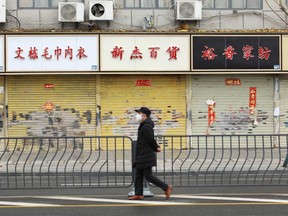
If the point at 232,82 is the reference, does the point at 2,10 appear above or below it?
above

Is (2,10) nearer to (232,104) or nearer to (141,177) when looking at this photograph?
(232,104)

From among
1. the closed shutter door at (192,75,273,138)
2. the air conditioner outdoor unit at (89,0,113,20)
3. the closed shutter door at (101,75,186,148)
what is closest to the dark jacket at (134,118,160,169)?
the closed shutter door at (101,75,186,148)

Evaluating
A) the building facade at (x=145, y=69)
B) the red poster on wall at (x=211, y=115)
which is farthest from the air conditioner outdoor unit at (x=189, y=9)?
the red poster on wall at (x=211, y=115)

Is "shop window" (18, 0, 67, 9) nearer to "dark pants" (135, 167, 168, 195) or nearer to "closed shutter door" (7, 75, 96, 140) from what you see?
"closed shutter door" (7, 75, 96, 140)

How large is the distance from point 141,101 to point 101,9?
3.36 m

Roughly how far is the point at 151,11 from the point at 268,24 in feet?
13.4

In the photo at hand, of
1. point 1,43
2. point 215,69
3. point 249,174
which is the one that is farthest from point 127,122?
point 249,174

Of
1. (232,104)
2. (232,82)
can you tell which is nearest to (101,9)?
(232,82)

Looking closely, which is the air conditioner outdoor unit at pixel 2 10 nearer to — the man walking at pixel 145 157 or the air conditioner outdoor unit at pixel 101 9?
the air conditioner outdoor unit at pixel 101 9

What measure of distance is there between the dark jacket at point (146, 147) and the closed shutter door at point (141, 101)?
30.9 ft

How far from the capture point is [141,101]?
1905 cm

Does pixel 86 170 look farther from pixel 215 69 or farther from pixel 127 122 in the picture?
pixel 215 69

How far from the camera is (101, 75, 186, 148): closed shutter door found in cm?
1898

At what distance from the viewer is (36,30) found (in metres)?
18.6
